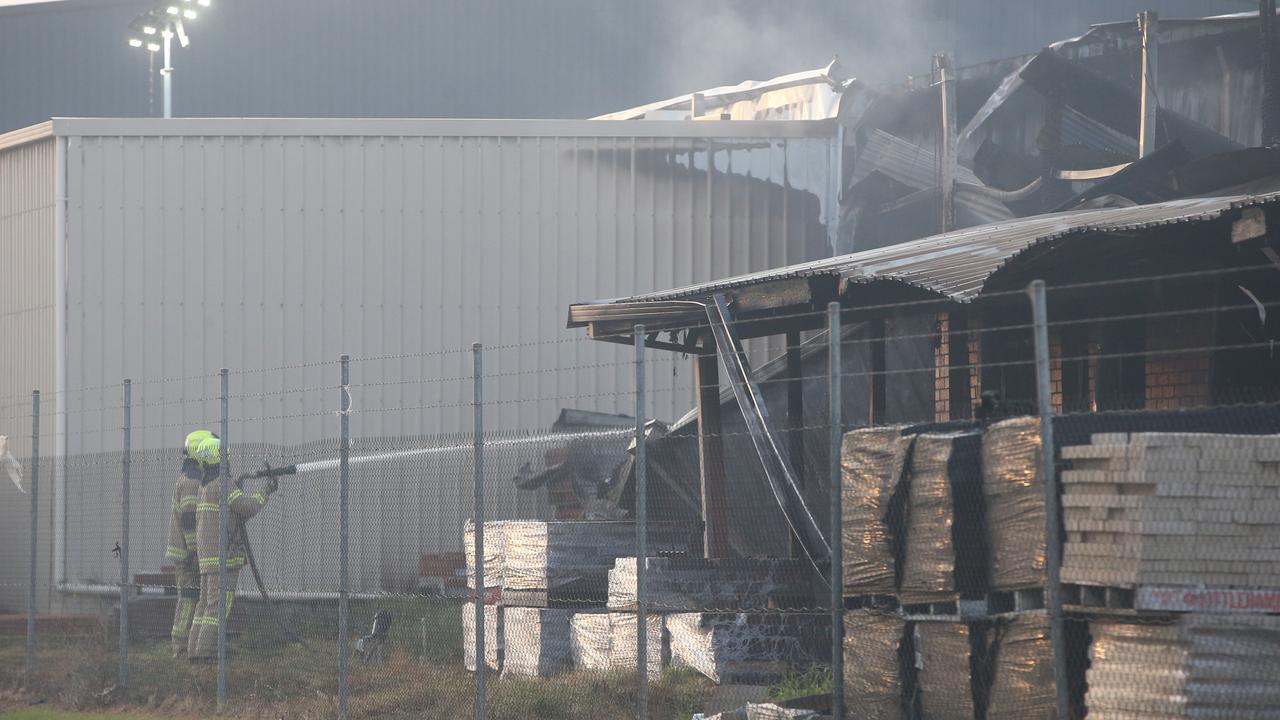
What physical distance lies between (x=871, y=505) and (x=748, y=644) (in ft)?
7.75

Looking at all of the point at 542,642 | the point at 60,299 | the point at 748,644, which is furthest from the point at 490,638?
the point at 60,299

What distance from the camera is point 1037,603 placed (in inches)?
320

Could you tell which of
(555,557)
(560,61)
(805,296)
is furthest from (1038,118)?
(560,61)

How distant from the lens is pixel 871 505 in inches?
347

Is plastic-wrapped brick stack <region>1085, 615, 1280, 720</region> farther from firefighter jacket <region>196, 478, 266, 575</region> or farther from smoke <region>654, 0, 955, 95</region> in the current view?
smoke <region>654, 0, 955, 95</region>

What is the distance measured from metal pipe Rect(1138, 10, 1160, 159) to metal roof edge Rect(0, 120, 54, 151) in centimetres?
1420

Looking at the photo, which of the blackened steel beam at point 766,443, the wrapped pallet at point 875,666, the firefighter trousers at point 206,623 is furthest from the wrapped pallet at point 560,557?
the wrapped pallet at point 875,666

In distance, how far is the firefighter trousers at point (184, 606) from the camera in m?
14.1

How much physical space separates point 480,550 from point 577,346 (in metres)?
10.0

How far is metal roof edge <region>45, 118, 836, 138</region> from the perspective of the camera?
19.1 metres

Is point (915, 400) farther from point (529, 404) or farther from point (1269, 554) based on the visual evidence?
point (1269, 554)

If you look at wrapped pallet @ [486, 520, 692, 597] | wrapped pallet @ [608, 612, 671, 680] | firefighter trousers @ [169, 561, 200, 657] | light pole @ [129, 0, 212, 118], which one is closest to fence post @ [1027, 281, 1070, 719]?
wrapped pallet @ [608, 612, 671, 680]

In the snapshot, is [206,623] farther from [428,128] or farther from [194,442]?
[428,128]

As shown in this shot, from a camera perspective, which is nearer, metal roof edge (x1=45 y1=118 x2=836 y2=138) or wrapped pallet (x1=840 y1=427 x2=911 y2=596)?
wrapped pallet (x1=840 y1=427 x2=911 y2=596)
